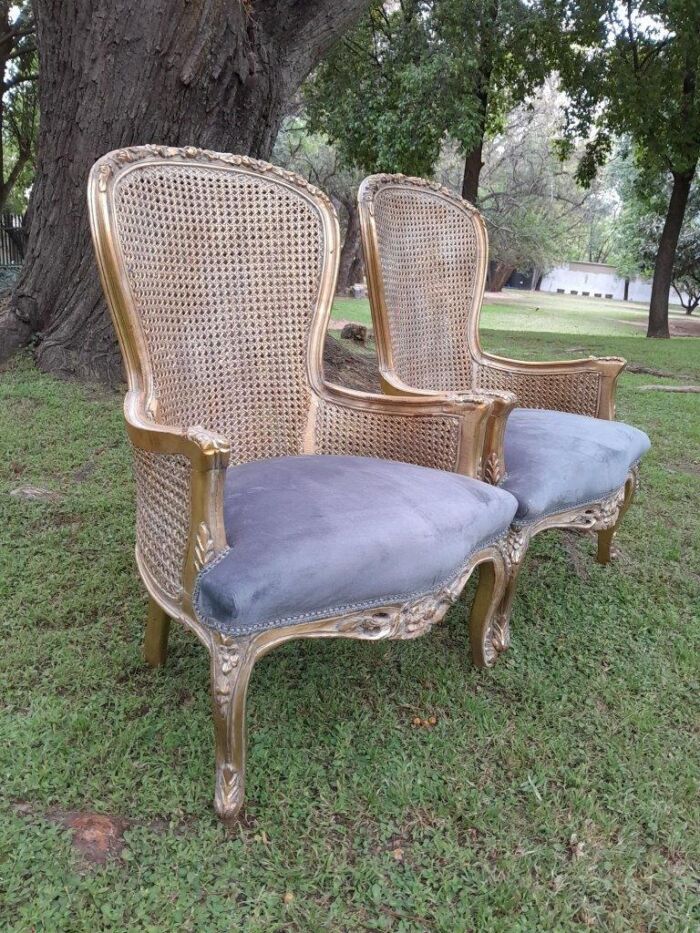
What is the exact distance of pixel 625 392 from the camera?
5848 mm

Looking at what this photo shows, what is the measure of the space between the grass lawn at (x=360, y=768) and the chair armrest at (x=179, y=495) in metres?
0.44

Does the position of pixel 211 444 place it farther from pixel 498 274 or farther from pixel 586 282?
pixel 586 282

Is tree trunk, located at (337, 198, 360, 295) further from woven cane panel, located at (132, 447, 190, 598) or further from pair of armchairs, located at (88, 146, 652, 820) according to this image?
woven cane panel, located at (132, 447, 190, 598)

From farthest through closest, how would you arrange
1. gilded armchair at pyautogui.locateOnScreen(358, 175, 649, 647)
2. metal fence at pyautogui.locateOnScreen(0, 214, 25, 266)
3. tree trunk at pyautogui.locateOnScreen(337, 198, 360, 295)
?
tree trunk at pyautogui.locateOnScreen(337, 198, 360, 295), metal fence at pyautogui.locateOnScreen(0, 214, 25, 266), gilded armchair at pyautogui.locateOnScreen(358, 175, 649, 647)

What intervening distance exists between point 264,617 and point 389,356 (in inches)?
53.5

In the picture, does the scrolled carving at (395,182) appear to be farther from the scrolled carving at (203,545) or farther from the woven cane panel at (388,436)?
the scrolled carving at (203,545)

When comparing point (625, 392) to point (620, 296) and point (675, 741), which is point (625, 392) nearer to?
point (675, 741)

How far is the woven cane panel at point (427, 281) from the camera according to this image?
8.27 ft

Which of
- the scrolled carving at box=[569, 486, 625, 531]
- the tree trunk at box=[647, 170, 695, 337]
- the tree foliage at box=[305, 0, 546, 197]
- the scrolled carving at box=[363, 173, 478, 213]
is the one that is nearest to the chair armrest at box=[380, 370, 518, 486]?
the scrolled carving at box=[569, 486, 625, 531]

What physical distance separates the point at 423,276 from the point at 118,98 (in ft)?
6.63

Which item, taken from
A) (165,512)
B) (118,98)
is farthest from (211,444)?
(118,98)

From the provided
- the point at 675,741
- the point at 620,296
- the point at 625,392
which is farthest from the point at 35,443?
the point at 620,296

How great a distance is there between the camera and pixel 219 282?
2025 millimetres

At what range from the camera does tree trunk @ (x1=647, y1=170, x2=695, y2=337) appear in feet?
37.3
